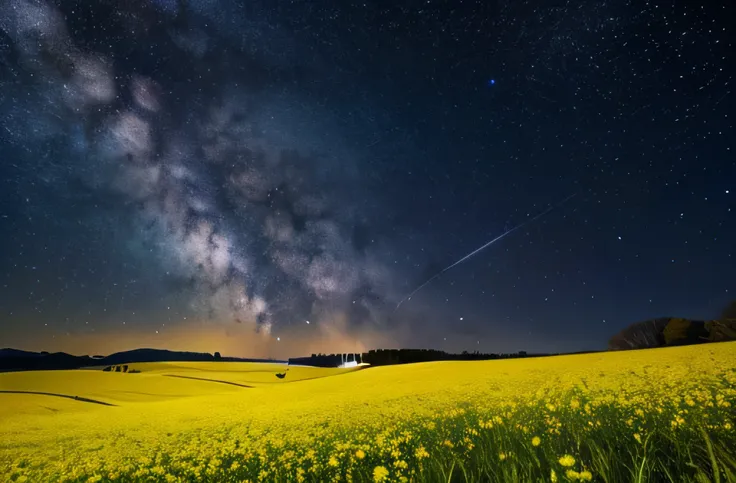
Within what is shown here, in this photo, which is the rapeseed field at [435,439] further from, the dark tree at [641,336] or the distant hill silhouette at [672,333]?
the dark tree at [641,336]

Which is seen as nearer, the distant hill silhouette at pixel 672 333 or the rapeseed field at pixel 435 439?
the rapeseed field at pixel 435 439

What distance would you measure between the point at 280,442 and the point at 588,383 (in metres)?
8.82

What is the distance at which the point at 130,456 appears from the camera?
930 cm

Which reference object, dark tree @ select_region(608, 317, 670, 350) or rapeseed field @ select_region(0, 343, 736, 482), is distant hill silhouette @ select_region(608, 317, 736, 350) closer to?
dark tree @ select_region(608, 317, 670, 350)

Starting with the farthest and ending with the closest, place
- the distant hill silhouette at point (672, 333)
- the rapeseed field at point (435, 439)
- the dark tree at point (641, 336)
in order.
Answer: the dark tree at point (641, 336), the distant hill silhouette at point (672, 333), the rapeseed field at point (435, 439)

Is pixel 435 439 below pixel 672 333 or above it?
below

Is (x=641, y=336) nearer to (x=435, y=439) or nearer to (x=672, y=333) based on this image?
(x=672, y=333)

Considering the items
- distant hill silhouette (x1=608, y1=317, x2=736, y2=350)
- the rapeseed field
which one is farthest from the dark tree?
the rapeseed field

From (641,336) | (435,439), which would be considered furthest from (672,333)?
(435,439)

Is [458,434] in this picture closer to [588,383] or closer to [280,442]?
[280,442]

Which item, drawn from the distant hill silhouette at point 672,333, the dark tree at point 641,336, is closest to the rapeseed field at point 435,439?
the distant hill silhouette at point 672,333

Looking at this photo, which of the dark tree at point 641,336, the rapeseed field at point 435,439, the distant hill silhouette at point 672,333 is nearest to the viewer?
the rapeseed field at point 435,439

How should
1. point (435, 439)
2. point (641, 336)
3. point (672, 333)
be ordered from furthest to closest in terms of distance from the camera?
point (641, 336)
point (672, 333)
point (435, 439)

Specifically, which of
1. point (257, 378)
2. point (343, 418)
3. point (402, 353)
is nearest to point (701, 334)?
point (402, 353)
